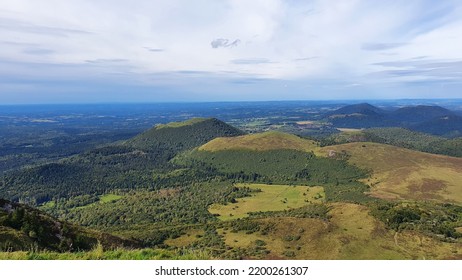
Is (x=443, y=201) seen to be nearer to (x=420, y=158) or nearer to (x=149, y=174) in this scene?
(x=420, y=158)

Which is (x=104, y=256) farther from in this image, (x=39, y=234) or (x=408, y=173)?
(x=408, y=173)

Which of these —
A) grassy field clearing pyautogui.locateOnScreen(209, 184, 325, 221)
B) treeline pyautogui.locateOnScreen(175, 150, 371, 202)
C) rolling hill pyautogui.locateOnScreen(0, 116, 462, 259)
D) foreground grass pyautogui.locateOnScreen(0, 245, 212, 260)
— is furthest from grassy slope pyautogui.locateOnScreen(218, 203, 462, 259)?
treeline pyautogui.locateOnScreen(175, 150, 371, 202)

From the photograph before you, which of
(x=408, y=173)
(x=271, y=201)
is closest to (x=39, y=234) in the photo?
(x=271, y=201)

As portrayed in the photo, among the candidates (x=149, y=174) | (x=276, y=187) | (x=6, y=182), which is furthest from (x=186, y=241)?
(x=6, y=182)

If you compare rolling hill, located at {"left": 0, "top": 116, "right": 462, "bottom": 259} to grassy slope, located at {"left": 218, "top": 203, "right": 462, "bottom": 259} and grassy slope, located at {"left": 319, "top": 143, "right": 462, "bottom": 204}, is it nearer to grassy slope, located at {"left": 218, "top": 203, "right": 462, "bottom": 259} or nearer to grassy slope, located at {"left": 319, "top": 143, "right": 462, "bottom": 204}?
grassy slope, located at {"left": 218, "top": 203, "right": 462, "bottom": 259}

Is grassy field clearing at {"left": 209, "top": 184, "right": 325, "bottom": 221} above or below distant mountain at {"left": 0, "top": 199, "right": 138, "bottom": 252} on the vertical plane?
below

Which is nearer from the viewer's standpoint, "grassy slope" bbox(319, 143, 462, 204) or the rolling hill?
the rolling hill
